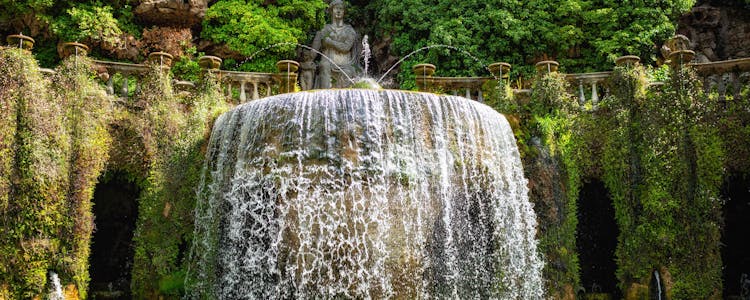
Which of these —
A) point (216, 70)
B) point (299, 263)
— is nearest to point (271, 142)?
point (299, 263)

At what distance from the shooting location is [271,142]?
969 centimetres

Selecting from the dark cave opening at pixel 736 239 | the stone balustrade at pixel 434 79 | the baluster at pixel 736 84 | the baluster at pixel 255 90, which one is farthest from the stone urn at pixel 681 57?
the baluster at pixel 255 90

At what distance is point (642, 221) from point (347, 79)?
7.18 meters

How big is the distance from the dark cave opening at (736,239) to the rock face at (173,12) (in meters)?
11.7

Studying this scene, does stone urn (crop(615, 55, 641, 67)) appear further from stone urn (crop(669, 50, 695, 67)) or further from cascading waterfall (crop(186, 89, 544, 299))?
cascading waterfall (crop(186, 89, 544, 299))

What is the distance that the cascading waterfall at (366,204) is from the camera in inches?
361

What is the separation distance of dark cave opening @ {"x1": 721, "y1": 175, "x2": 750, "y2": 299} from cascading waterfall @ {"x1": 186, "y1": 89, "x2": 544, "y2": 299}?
3.70 metres

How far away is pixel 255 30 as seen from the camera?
16.7m

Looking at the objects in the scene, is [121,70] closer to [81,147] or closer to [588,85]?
[81,147]

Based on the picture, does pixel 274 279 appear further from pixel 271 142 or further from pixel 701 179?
pixel 701 179

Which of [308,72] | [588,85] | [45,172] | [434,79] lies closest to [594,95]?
[588,85]

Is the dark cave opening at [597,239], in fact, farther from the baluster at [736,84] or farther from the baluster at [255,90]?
the baluster at [255,90]

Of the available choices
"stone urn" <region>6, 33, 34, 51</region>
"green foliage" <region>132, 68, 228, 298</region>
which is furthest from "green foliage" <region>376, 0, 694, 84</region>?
"stone urn" <region>6, 33, 34, 51</region>

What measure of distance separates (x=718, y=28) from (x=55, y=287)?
50.3ft
